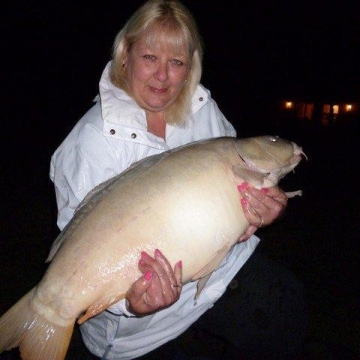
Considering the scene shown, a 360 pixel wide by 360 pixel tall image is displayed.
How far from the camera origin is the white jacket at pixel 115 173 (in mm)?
2389

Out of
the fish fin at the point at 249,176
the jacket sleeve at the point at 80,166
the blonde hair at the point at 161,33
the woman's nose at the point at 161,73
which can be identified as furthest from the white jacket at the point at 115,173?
the fish fin at the point at 249,176

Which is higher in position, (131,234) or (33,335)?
(131,234)

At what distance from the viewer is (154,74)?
2666 mm

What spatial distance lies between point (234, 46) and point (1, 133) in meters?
18.9

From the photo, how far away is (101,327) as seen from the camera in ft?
8.46

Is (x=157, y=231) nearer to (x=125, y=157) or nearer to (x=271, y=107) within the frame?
(x=125, y=157)

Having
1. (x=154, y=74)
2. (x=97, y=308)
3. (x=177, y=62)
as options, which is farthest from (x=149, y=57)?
(x=97, y=308)

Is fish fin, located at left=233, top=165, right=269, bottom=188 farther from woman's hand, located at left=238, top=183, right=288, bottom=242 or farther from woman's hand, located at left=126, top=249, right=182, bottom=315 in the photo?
woman's hand, located at left=126, top=249, right=182, bottom=315

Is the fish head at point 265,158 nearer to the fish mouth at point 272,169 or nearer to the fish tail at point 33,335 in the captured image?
the fish mouth at point 272,169

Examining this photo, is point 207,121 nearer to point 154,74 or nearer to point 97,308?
point 154,74

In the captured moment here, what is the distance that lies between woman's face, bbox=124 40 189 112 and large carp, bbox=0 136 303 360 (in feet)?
1.92

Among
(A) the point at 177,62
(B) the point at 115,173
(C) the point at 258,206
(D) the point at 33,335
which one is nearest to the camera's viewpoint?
(D) the point at 33,335

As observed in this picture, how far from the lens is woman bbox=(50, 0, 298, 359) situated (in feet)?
7.75

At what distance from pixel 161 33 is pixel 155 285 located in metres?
1.65
